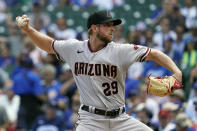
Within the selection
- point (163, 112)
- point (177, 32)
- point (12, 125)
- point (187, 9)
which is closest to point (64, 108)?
point (12, 125)

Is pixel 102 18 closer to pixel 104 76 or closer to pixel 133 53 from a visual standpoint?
pixel 133 53

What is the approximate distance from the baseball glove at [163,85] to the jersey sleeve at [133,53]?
274mm

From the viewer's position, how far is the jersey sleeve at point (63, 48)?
20.7ft

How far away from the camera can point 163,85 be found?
5.76m

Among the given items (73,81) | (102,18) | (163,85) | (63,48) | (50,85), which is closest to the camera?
(163,85)

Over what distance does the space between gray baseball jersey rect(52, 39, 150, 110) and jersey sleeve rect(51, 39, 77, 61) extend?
177mm

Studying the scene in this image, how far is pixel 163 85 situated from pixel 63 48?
4.27ft

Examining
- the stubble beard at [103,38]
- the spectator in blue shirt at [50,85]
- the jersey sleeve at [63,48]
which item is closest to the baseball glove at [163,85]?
the stubble beard at [103,38]

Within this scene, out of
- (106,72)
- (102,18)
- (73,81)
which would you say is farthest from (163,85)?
(73,81)

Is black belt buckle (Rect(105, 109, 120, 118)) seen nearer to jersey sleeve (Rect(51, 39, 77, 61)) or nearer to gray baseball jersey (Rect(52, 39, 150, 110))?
gray baseball jersey (Rect(52, 39, 150, 110))

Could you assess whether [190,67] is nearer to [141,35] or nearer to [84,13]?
A: [141,35]

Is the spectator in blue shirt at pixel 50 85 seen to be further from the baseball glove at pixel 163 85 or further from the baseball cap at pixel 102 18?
the baseball glove at pixel 163 85

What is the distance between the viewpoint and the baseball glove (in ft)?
18.8

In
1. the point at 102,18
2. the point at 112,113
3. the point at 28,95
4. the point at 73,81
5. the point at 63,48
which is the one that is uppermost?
the point at 102,18
